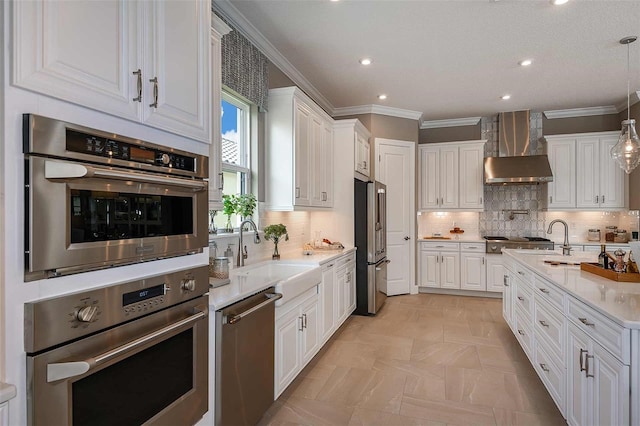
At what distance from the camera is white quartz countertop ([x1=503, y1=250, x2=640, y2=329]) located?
160 centimetres

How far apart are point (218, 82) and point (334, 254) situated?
7.34ft

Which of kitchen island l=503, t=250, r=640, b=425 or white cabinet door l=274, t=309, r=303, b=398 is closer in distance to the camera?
kitchen island l=503, t=250, r=640, b=425

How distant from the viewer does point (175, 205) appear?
1524mm

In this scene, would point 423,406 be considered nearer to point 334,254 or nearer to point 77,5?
point 334,254

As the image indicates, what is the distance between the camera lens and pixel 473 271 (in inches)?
229

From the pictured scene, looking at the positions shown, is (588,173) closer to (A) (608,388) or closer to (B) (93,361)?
(A) (608,388)

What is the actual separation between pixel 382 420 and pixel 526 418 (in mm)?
935

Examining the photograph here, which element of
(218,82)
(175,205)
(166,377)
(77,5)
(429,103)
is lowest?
(166,377)

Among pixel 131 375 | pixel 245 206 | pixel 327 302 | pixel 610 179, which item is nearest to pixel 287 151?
pixel 245 206

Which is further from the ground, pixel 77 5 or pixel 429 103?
pixel 429 103

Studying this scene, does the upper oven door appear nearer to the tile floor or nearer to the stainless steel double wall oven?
the stainless steel double wall oven

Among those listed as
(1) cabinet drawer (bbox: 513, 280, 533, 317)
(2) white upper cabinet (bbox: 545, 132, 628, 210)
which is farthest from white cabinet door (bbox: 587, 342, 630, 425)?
(2) white upper cabinet (bbox: 545, 132, 628, 210)

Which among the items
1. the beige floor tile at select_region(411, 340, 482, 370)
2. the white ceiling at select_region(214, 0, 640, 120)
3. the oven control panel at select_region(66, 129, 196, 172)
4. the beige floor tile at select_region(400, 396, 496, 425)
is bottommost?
the beige floor tile at select_region(400, 396, 496, 425)

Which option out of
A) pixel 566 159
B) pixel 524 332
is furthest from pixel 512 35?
pixel 566 159
